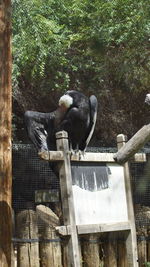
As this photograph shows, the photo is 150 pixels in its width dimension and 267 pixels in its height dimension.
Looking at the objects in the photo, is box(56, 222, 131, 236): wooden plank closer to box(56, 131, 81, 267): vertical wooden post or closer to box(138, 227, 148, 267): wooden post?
box(56, 131, 81, 267): vertical wooden post

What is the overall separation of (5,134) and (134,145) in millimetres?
1319

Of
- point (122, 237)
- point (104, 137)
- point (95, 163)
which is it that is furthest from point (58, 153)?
point (104, 137)

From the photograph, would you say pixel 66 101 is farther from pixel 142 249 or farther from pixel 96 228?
pixel 142 249

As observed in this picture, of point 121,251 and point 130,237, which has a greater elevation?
point 130,237

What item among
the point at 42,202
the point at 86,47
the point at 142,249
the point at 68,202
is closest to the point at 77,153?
the point at 68,202

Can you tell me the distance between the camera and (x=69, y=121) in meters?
5.87

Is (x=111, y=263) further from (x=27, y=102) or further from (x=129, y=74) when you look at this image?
(x=27, y=102)

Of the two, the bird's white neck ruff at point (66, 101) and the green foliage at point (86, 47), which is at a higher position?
the green foliage at point (86, 47)

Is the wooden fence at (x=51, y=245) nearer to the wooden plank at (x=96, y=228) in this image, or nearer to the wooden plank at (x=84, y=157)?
the wooden plank at (x=96, y=228)

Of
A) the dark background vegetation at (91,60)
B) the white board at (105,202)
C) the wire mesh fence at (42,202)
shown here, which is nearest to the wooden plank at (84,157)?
the white board at (105,202)

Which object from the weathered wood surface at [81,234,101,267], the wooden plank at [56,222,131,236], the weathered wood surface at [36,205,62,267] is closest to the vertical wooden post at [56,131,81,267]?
the wooden plank at [56,222,131,236]

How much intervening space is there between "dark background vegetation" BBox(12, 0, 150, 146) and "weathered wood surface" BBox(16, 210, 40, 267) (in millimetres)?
3538

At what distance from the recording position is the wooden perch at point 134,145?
5555 mm

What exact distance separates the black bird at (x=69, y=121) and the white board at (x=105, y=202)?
1.50 feet
